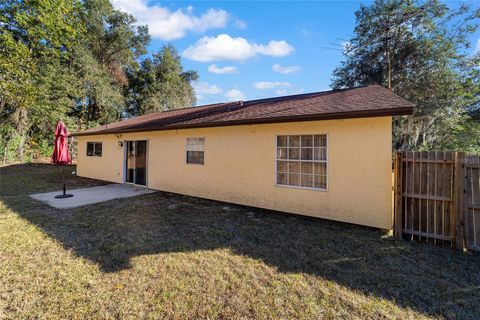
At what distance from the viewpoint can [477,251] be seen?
4332 mm

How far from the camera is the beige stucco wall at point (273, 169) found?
18.0 feet

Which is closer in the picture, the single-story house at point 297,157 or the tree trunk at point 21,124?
the single-story house at point 297,157

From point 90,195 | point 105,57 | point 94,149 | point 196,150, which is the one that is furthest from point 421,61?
point 105,57

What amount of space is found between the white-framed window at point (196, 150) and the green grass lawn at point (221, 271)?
3.17 m

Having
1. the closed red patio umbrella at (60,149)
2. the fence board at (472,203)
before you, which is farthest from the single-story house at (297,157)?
the closed red patio umbrella at (60,149)

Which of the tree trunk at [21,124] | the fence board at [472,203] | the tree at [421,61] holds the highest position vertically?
the tree at [421,61]

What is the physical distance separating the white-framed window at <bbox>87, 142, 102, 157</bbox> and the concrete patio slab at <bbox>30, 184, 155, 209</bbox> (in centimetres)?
313

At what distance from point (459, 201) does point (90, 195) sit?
10.7 metres

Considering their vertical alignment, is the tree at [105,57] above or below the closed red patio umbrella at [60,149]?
above

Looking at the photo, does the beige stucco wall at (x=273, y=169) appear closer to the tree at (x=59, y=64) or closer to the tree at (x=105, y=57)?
the tree at (x=59, y=64)

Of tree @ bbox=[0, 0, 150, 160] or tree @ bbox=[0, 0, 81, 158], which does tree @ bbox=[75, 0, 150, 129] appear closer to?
tree @ bbox=[0, 0, 150, 160]

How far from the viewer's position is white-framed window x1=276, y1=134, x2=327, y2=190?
6.24 m

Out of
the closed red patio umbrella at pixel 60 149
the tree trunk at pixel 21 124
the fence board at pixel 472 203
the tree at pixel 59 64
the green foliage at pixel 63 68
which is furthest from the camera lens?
the tree trunk at pixel 21 124

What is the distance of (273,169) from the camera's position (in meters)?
6.99
